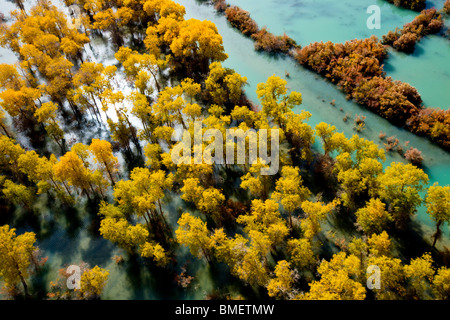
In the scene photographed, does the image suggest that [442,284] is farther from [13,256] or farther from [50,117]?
[50,117]

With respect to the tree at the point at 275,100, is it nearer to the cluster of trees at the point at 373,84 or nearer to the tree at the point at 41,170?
the cluster of trees at the point at 373,84

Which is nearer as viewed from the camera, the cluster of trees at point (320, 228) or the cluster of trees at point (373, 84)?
the cluster of trees at point (320, 228)

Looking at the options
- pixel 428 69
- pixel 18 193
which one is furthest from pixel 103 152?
pixel 428 69

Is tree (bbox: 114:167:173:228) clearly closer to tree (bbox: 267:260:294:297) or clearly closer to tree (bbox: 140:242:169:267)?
tree (bbox: 140:242:169:267)

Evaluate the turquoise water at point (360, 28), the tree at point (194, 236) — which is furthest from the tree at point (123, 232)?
the turquoise water at point (360, 28)

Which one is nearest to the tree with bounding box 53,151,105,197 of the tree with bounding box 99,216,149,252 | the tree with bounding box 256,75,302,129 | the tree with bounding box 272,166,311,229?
the tree with bounding box 99,216,149,252
